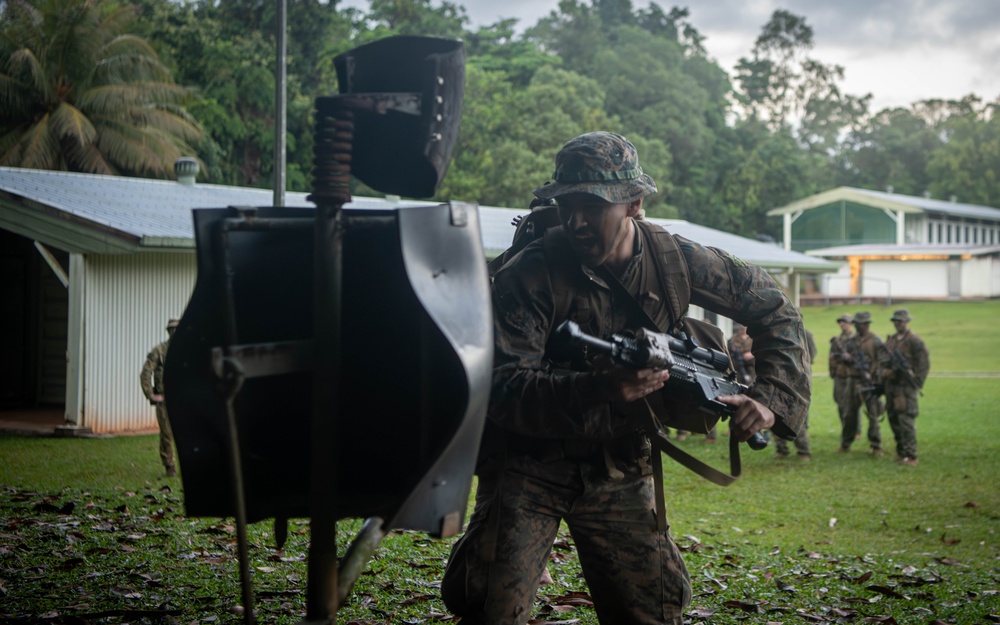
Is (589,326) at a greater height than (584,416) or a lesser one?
greater

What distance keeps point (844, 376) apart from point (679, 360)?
42.9ft

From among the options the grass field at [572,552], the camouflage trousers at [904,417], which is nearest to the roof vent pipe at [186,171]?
the grass field at [572,552]

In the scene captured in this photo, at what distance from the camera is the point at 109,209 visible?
16.2 metres

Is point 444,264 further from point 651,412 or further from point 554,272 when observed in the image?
point 651,412

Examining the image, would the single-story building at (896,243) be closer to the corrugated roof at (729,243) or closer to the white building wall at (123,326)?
the corrugated roof at (729,243)

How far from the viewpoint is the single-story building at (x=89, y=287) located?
15.0 metres

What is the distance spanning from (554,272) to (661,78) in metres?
52.3

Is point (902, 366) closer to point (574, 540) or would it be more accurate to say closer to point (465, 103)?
point (574, 540)

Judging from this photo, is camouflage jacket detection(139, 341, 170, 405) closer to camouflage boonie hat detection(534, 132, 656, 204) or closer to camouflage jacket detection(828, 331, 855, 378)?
camouflage boonie hat detection(534, 132, 656, 204)

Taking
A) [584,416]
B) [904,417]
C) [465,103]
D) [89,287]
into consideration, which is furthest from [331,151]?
[465,103]

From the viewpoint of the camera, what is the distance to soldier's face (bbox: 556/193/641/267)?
3654 mm

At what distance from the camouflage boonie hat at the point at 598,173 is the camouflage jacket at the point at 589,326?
274 millimetres

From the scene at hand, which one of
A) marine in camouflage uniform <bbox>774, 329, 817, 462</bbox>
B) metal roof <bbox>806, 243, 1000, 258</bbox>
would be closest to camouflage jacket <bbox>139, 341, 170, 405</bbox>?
marine in camouflage uniform <bbox>774, 329, 817, 462</bbox>

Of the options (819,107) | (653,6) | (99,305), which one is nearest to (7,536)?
(99,305)
